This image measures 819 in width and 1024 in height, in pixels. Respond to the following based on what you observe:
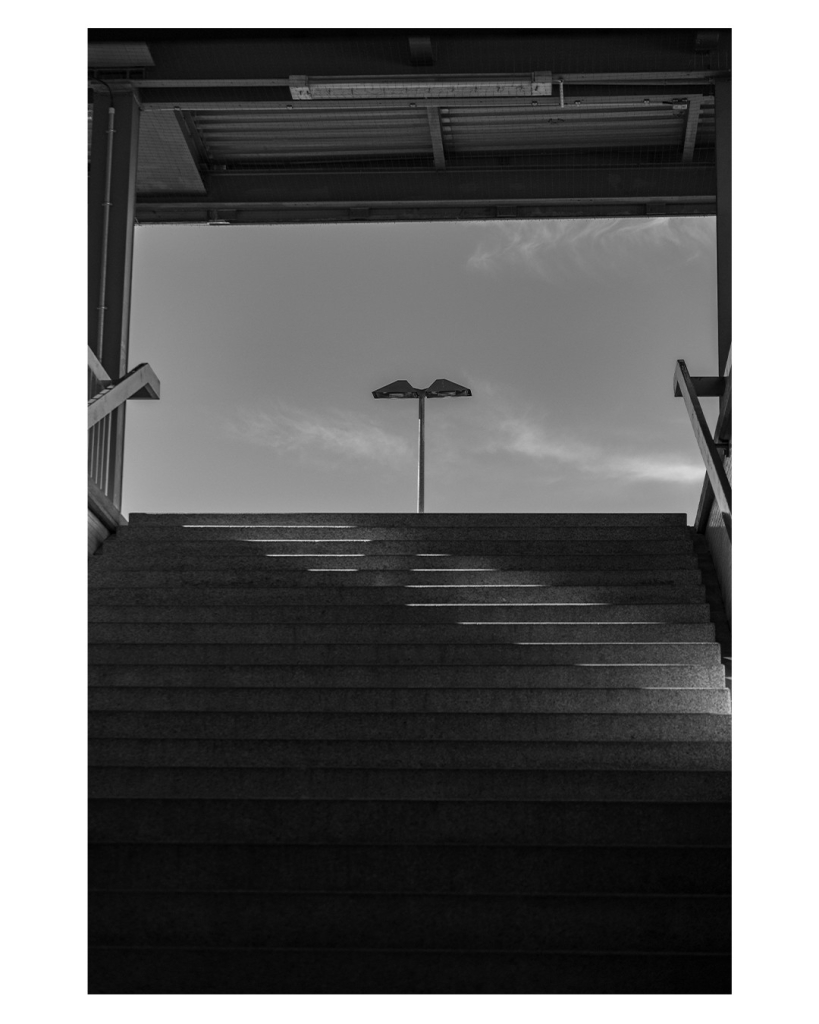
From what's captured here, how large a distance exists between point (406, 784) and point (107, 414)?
331 cm

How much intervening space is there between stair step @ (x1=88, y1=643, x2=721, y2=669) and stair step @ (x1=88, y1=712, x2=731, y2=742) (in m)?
0.49

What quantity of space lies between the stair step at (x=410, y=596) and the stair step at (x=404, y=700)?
77 cm

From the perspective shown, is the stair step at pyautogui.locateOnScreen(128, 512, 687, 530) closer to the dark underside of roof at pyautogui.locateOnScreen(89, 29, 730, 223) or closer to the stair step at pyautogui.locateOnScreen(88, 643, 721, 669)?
the stair step at pyautogui.locateOnScreen(88, 643, 721, 669)

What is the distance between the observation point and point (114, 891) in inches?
121

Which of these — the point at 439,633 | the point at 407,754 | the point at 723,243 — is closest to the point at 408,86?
the point at 723,243

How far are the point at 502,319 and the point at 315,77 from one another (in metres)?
8.09

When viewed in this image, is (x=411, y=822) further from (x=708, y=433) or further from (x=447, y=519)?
(x=447, y=519)

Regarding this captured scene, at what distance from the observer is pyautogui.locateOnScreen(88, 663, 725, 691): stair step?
4.52 meters

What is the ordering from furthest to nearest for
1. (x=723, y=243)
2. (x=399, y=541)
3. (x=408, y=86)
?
(x=408, y=86)
(x=723, y=243)
(x=399, y=541)

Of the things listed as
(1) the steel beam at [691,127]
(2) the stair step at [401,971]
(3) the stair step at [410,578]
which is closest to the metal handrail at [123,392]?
(3) the stair step at [410,578]

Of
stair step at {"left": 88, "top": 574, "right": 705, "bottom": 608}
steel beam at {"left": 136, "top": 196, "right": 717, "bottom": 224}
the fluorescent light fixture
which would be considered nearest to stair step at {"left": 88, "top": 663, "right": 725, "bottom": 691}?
stair step at {"left": 88, "top": 574, "right": 705, "bottom": 608}

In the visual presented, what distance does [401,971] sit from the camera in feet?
9.20

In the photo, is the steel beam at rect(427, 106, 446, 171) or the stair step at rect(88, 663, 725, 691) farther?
the steel beam at rect(427, 106, 446, 171)
